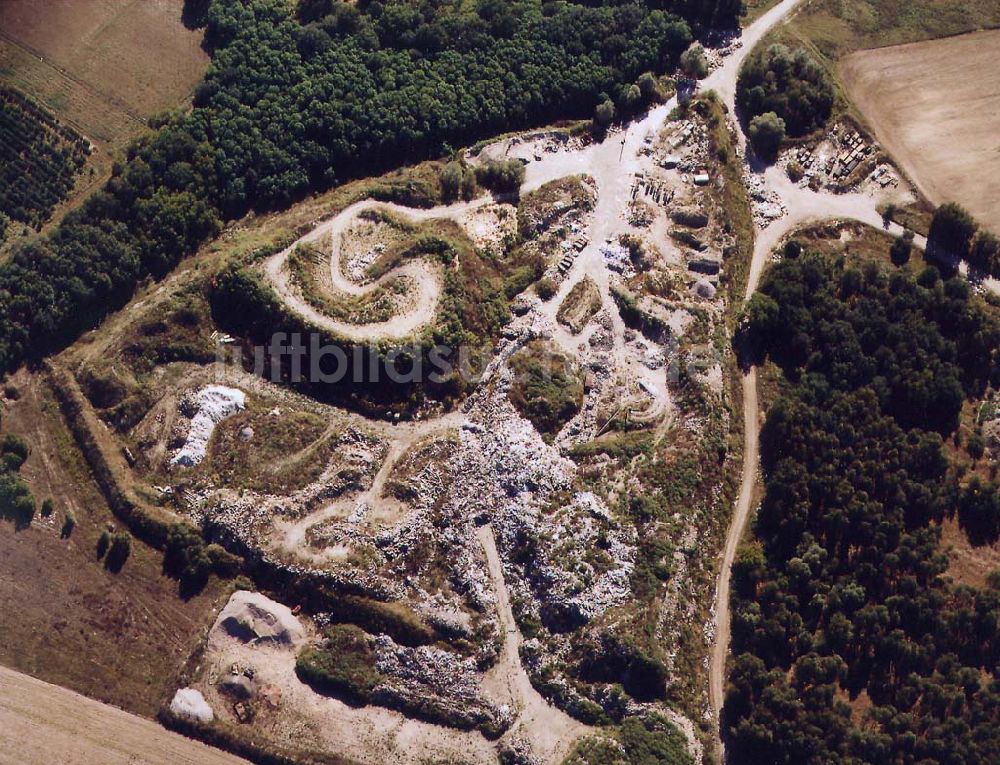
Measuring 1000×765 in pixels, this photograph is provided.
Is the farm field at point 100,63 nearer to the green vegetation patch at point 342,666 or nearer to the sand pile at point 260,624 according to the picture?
the sand pile at point 260,624

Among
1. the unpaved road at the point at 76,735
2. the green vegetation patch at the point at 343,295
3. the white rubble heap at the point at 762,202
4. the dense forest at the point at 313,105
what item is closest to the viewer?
the unpaved road at the point at 76,735

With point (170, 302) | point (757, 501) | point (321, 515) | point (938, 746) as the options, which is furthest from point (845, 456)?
point (170, 302)

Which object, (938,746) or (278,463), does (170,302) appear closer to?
(278,463)

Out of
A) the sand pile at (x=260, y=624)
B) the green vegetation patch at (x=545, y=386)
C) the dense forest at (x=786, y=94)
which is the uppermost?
the dense forest at (x=786, y=94)

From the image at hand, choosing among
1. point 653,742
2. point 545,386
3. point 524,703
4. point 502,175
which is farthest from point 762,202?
point 524,703

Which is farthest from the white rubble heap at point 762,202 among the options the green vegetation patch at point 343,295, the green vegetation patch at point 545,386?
the green vegetation patch at point 343,295

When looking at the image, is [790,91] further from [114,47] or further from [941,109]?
[114,47]
